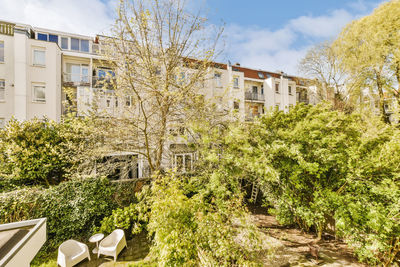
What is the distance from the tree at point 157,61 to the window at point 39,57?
1166cm

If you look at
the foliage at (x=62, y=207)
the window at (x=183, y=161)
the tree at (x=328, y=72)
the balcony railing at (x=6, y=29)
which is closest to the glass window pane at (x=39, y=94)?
the balcony railing at (x=6, y=29)

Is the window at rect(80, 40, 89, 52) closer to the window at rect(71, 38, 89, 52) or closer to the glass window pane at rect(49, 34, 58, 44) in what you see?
the window at rect(71, 38, 89, 52)

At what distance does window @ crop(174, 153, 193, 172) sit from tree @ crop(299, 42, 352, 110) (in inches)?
637

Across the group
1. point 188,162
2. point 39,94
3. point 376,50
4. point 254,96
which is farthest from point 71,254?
point 254,96

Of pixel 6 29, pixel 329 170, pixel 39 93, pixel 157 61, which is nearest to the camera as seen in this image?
pixel 329 170

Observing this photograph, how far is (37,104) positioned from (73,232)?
12.0m

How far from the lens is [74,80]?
15492mm

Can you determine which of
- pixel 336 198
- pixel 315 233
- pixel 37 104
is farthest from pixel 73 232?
pixel 37 104

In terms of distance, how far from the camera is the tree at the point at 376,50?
12906 millimetres

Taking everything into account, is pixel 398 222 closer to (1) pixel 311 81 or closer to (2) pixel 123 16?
(2) pixel 123 16

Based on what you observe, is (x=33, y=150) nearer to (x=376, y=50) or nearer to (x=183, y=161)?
(x=183, y=161)

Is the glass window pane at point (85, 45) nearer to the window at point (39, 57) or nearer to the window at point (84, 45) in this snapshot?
the window at point (84, 45)

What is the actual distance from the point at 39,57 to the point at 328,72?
25.6 metres

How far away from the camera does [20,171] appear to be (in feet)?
25.7
